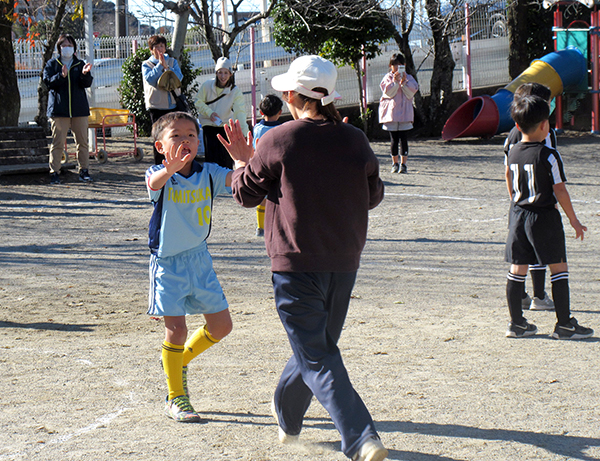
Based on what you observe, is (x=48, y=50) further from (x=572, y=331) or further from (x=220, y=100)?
(x=572, y=331)

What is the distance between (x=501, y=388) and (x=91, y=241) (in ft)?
18.7

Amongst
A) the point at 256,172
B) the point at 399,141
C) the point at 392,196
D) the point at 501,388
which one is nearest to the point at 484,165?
the point at 399,141

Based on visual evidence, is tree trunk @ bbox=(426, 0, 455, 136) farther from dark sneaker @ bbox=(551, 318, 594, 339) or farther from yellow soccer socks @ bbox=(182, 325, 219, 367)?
yellow soccer socks @ bbox=(182, 325, 219, 367)

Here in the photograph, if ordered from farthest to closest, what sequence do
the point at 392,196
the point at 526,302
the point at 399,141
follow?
the point at 399,141 → the point at 392,196 → the point at 526,302

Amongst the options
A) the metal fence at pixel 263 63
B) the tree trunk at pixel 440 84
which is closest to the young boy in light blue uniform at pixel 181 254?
the metal fence at pixel 263 63

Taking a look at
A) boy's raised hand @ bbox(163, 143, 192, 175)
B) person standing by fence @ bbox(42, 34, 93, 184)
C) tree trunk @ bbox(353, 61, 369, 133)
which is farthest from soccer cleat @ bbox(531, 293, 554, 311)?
tree trunk @ bbox(353, 61, 369, 133)

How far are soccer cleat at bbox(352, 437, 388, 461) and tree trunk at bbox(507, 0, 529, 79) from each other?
64.7 feet

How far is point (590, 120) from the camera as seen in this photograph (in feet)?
68.4

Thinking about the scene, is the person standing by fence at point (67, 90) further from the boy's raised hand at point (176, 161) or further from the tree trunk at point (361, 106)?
the boy's raised hand at point (176, 161)

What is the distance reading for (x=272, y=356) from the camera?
4.94 meters

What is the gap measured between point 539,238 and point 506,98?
1377 cm

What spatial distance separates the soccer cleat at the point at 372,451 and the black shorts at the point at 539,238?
256 centimetres

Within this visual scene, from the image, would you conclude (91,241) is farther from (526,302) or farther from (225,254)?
(526,302)

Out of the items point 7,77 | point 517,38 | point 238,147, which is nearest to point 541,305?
point 238,147
